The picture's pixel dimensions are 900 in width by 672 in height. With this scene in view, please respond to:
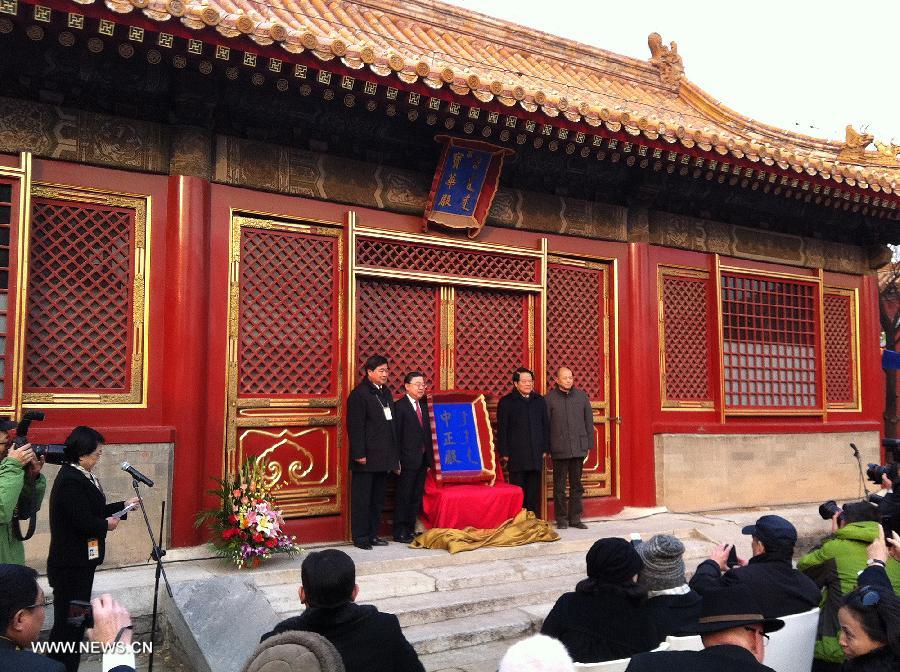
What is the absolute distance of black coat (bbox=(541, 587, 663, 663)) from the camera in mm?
2770

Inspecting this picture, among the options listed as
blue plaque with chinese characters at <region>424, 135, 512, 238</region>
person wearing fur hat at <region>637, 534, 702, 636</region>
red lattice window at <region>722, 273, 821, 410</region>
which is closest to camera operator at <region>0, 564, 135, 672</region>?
person wearing fur hat at <region>637, 534, 702, 636</region>

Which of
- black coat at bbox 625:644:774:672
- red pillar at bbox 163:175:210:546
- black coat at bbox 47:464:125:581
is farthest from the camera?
red pillar at bbox 163:175:210:546

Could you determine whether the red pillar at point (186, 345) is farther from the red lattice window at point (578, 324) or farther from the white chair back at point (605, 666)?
the white chair back at point (605, 666)

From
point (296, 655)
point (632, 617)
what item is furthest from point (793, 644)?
point (296, 655)

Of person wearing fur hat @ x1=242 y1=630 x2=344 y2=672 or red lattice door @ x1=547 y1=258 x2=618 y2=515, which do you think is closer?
person wearing fur hat @ x1=242 y1=630 x2=344 y2=672

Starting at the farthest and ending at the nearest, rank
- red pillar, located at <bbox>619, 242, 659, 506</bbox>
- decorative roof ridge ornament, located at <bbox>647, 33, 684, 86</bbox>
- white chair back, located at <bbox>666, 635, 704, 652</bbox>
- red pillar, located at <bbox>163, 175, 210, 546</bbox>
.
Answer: decorative roof ridge ornament, located at <bbox>647, 33, 684, 86</bbox> < red pillar, located at <bbox>619, 242, 659, 506</bbox> < red pillar, located at <bbox>163, 175, 210, 546</bbox> < white chair back, located at <bbox>666, 635, 704, 652</bbox>

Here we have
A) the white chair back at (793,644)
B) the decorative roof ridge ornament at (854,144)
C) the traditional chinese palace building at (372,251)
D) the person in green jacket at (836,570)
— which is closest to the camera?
the white chair back at (793,644)

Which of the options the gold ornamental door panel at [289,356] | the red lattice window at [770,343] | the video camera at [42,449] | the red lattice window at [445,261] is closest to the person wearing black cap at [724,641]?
the video camera at [42,449]

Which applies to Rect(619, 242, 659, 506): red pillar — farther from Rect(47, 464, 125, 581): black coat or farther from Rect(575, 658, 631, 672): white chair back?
Rect(575, 658, 631, 672): white chair back

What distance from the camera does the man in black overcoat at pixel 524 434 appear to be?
709 cm

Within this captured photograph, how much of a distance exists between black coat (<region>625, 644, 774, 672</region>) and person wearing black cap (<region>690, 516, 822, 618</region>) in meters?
0.95

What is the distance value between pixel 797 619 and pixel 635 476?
5222 mm

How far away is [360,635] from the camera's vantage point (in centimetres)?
238

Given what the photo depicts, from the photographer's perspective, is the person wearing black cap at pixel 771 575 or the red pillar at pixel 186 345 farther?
the red pillar at pixel 186 345
